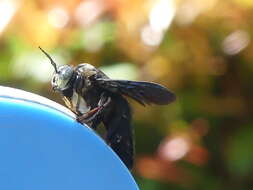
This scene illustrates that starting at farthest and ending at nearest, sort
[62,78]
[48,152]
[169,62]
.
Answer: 1. [169,62]
2. [62,78]
3. [48,152]

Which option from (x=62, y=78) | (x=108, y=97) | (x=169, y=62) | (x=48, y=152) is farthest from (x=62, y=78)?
(x=169, y=62)

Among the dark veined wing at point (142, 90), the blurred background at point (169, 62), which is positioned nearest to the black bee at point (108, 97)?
the dark veined wing at point (142, 90)

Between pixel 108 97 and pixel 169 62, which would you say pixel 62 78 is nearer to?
pixel 108 97

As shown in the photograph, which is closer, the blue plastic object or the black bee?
the blue plastic object

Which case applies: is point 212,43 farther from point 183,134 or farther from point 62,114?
point 62,114

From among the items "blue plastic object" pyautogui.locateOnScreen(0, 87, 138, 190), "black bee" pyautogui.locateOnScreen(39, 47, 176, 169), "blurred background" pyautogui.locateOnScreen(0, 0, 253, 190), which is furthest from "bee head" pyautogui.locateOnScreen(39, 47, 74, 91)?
"blurred background" pyautogui.locateOnScreen(0, 0, 253, 190)

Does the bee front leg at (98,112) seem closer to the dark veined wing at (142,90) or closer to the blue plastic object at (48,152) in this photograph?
the dark veined wing at (142,90)

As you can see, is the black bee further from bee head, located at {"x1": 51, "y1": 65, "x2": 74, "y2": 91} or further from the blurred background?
the blurred background
